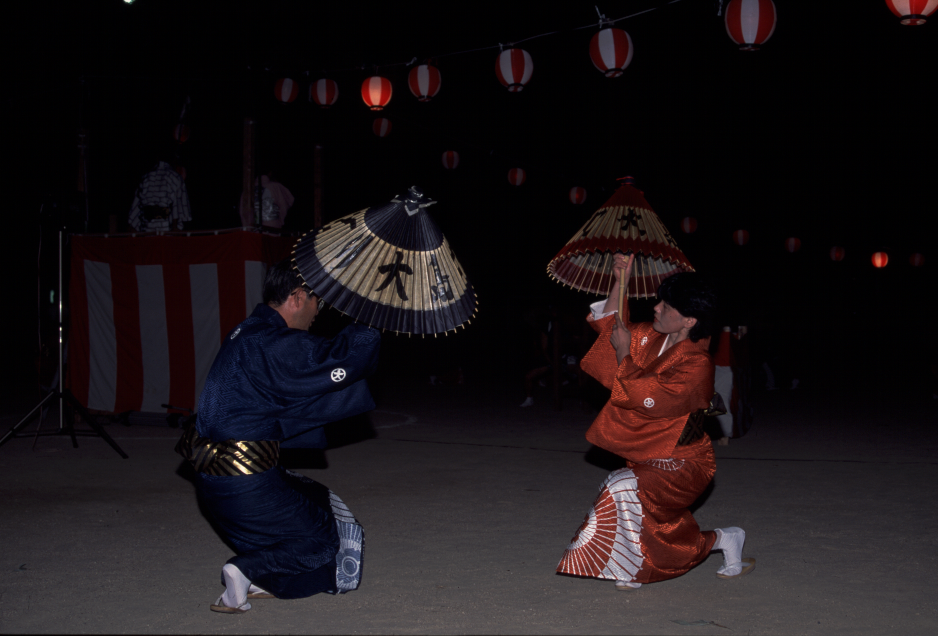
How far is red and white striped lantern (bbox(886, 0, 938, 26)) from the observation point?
5773mm

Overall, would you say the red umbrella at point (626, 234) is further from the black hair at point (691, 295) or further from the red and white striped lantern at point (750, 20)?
the red and white striped lantern at point (750, 20)

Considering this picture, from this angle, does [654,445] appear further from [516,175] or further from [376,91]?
[516,175]

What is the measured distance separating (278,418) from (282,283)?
1.73ft

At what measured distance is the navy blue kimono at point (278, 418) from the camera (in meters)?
2.86

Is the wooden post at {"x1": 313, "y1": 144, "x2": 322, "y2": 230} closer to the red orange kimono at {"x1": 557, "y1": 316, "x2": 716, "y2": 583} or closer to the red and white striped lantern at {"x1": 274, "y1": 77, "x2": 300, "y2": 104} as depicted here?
the red and white striped lantern at {"x1": 274, "y1": 77, "x2": 300, "y2": 104}

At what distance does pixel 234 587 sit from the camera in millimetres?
3039

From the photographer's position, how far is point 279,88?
10883 mm

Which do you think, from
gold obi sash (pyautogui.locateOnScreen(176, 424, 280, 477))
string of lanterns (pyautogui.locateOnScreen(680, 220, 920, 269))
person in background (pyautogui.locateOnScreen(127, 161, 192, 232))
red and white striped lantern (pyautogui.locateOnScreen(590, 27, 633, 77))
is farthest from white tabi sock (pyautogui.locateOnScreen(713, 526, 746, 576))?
string of lanterns (pyautogui.locateOnScreen(680, 220, 920, 269))

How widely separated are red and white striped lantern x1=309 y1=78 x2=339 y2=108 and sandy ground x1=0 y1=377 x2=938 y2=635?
4.88 meters

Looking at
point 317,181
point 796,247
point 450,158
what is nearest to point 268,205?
point 317,181

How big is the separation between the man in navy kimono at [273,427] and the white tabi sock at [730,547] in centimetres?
174

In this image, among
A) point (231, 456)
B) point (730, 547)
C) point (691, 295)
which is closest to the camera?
point (231, 456)

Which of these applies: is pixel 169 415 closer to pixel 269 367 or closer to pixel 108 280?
pixel 108 280

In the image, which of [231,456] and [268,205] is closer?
[231,456]
